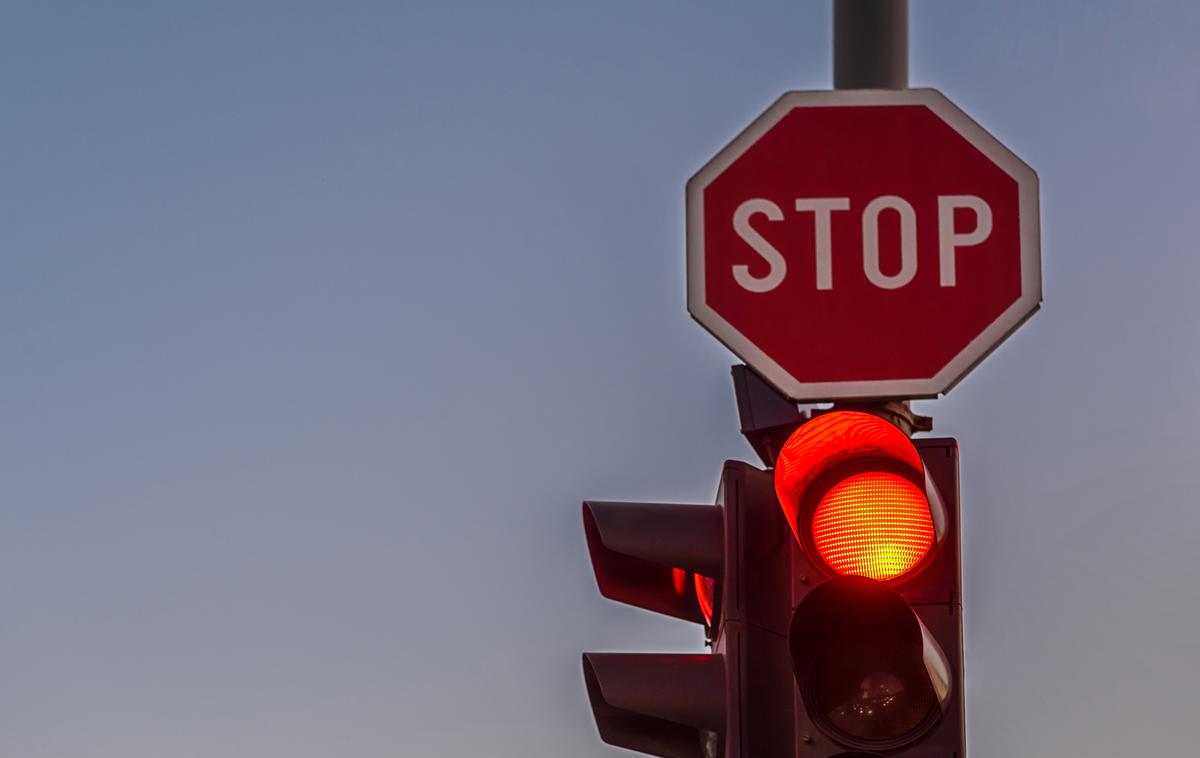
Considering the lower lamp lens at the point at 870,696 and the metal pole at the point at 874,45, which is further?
the metal pole at the point at 874,45

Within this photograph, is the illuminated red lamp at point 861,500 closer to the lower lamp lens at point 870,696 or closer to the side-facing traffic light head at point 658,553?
the lower lamp lens at point 870,696

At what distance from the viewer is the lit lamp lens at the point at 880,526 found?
332 cm

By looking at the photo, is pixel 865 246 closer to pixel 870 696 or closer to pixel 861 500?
pixel 861 500

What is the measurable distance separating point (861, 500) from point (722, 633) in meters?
0.76

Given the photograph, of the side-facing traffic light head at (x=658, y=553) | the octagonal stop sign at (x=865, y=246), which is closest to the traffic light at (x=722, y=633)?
the side-facing traffic light head at (x=658, y=553)

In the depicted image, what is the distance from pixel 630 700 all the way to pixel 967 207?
131 cm

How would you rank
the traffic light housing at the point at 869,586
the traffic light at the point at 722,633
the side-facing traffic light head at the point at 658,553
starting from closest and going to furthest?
the traffic light housing at the point at 869,586
the traffic light at the point at 722,633
the side-facing traffic light head at the point at 658,553

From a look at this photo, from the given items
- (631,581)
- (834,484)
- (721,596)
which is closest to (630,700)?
(721,596)

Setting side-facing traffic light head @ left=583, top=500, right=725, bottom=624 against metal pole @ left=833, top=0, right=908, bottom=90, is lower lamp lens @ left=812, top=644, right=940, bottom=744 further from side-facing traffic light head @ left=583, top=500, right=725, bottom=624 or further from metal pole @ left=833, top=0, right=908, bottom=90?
metal pole @ left=833, top=0, right=908, bottom=90

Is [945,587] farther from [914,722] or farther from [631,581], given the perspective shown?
[631,581]

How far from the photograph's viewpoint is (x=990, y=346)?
350 centimetres

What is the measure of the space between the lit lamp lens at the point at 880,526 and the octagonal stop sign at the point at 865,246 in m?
0.25

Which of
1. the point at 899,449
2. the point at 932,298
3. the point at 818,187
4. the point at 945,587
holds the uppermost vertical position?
the point at 818,187

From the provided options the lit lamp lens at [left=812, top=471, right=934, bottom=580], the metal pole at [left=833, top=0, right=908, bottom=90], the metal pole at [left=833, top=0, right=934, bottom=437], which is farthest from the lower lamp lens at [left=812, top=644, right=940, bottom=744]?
the metal pole at [left=833, top=0, right=908, bottom=90]
